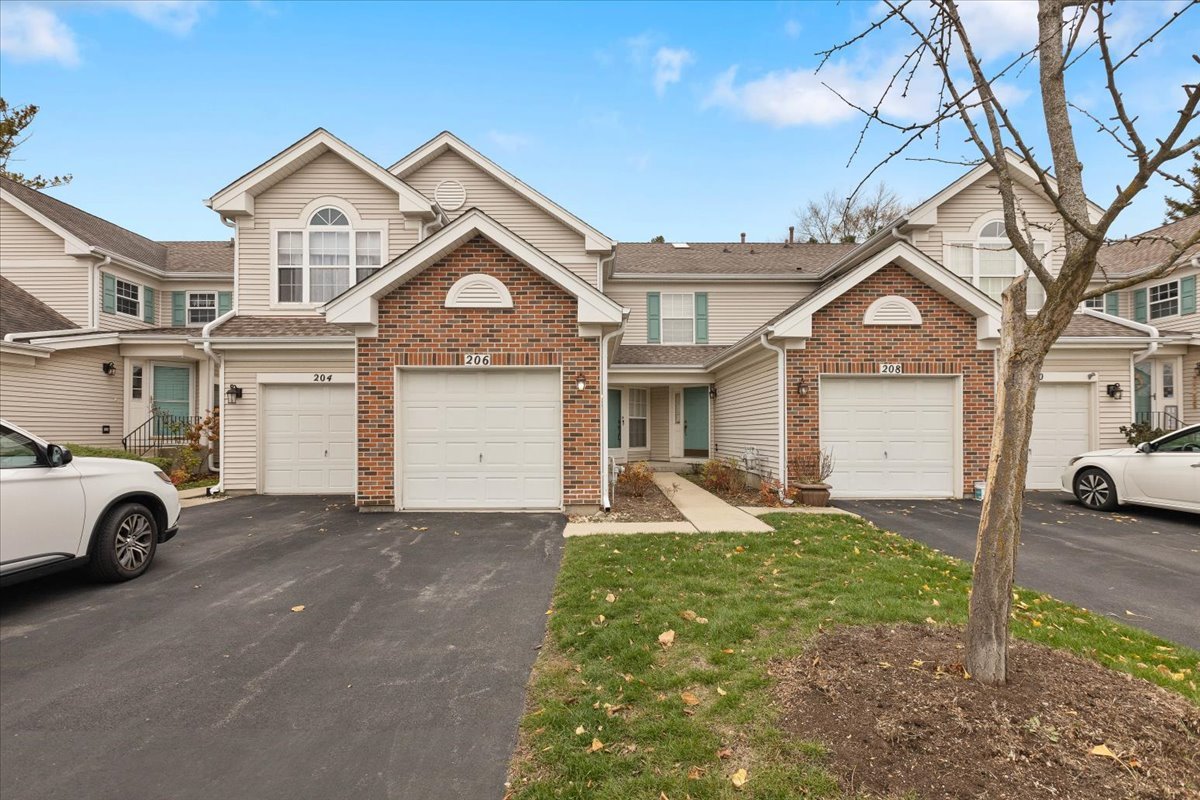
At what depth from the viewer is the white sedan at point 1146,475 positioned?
8.39 m

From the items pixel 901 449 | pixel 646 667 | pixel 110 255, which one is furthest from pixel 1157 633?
pixel 110 255

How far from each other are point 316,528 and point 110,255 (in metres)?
13.1

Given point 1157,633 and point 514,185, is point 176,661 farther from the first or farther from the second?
point 514,185

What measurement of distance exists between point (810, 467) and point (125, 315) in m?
19.5

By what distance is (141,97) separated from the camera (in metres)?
12.4

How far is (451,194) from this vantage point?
46.3ft

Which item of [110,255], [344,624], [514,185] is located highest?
[514,185]

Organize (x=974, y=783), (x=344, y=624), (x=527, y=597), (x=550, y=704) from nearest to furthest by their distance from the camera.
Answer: (x=974, y=783)
(x=550, y=704)
(x=344, y=624)
(x=527, y=597)

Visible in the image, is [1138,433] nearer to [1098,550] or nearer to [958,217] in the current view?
[958,217]

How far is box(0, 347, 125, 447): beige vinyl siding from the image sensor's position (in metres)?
12.5

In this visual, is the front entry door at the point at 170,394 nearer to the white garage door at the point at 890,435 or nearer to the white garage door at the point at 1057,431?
the white garage door at the point at 890,435

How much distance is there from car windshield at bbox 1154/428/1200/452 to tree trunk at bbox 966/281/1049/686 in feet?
28.6

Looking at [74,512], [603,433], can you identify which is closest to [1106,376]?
[603,433]

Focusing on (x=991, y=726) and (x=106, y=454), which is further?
(x=106, y=454)
